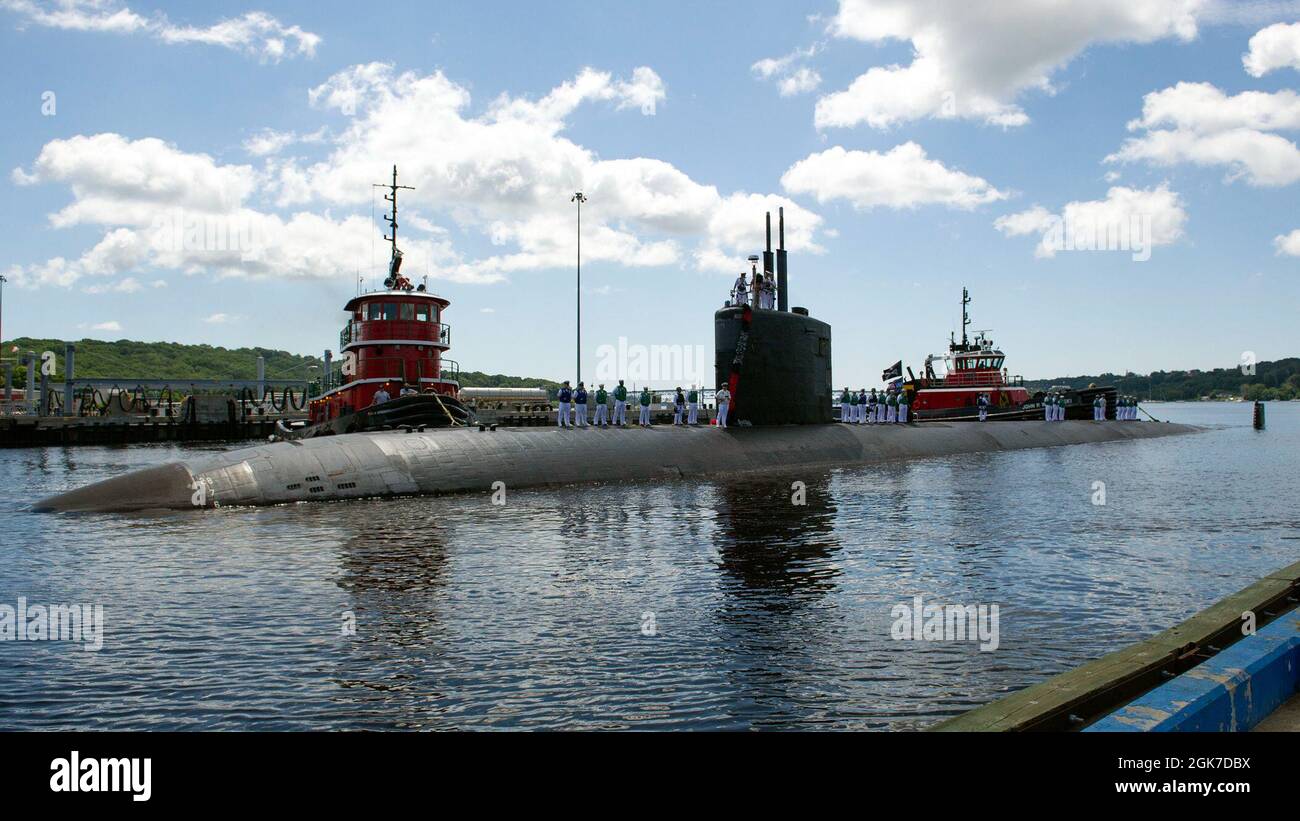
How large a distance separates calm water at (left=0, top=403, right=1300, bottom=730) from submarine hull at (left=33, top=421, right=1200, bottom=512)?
0.67 meters

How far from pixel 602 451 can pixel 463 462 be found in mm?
3827

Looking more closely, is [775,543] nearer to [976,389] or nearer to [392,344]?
[392,344]

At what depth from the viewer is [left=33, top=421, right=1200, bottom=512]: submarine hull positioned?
15828 millimetres

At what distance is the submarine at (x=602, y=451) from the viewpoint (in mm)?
16031

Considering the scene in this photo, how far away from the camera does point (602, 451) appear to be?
21.1 m

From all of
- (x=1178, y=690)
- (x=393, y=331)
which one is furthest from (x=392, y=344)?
(x=1178, y=690)

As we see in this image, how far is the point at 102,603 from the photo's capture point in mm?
9086

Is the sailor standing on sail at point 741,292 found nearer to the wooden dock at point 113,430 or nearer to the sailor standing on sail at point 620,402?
the sailor standing on sail at point 620,402

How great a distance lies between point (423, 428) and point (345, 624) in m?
12.7

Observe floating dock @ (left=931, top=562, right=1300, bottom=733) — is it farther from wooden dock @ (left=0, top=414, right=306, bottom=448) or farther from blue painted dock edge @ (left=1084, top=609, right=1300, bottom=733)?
wooden dock @ (left=0, top=414, right=306, bottom=448)

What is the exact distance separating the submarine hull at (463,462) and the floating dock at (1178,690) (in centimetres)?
1444
